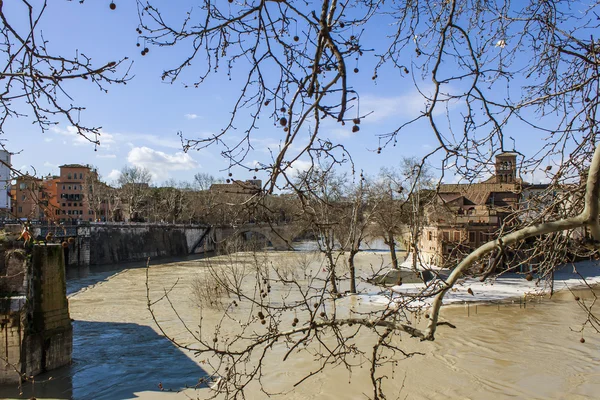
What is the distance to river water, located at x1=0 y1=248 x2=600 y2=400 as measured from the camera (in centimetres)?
1214

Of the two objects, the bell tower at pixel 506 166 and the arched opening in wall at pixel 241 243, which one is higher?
the bell tower at pixel 506 166

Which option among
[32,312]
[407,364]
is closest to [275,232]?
[32,312]

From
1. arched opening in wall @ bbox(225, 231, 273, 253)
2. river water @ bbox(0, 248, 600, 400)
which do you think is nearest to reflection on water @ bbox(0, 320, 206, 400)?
river water @ bbox(0, 248, 600, 400)

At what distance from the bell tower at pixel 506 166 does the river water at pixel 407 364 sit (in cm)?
470

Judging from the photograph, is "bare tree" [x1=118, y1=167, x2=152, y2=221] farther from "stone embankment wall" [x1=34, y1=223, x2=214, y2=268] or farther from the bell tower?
the bell tower

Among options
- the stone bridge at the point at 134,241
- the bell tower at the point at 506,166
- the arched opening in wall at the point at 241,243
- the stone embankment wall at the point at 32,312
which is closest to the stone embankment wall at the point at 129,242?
the stone bridge at the point at 134,241

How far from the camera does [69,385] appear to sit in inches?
496

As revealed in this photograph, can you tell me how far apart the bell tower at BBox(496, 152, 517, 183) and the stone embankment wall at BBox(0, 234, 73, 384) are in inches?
432

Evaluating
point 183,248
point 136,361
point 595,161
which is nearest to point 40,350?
point 136,361

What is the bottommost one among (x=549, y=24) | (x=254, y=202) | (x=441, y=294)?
(x=441, y=294)

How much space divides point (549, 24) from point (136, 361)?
14153 millimetres

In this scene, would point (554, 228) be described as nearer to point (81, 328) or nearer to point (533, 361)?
point (533, 361)

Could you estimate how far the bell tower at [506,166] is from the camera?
149 inches

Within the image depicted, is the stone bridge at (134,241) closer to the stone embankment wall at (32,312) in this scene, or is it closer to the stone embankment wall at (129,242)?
the stone embankment wall at (129,242)
